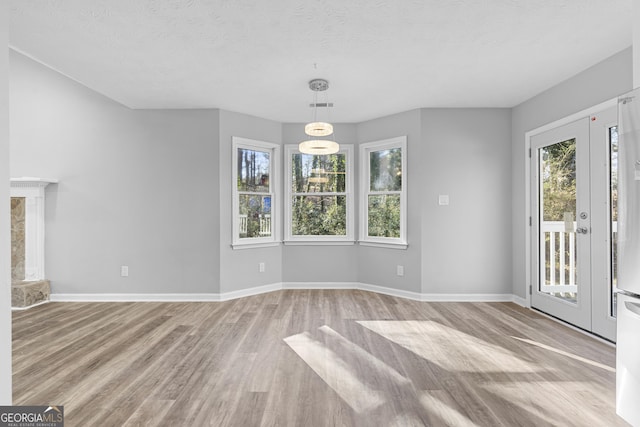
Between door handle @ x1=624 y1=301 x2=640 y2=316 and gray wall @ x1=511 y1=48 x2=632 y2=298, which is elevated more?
gray wall @ x1=511 y1=48 x2=632 y2=298

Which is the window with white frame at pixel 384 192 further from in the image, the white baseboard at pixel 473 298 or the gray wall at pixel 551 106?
the gray wall at pixel 551 106

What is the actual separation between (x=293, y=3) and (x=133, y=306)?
4.04 metres

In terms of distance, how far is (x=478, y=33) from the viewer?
2.72m

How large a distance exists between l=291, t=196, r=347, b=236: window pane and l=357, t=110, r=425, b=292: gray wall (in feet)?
2.30

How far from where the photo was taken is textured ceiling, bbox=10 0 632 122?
2406 millimetres

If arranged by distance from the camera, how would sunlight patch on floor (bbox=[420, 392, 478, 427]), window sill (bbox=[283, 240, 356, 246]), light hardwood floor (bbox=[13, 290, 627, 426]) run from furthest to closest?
window sill (bbox=[283, 240, 356, 246]) < light hardwood floor (bbox=[13, 290, 627, 426]) < sunlight patch on floor (bbox=[420, 392, 478, 427])

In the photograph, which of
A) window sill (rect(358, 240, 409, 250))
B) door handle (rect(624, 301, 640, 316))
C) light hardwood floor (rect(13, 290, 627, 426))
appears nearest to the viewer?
door handle (rect(624, 301, 640, 316))

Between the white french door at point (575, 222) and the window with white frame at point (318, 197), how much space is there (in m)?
2.59

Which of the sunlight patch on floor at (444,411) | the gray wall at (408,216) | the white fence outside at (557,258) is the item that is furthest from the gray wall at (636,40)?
the gray wall at (408,216)

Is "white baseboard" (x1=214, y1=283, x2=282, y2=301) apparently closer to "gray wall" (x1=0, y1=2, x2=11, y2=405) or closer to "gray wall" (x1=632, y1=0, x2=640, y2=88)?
"gray wall" (x1=0, y1=2, x2=11, y2=405)

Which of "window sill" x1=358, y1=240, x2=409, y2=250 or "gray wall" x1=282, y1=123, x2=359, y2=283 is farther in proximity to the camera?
"gray wall" x1=282, y1=123, x2=359, y2=283

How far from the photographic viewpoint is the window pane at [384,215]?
502cm

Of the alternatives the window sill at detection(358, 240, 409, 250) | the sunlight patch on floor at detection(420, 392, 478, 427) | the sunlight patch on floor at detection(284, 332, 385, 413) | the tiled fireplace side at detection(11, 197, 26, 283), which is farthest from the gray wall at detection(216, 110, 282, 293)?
the sunlight patch on floor at detection(420, 392, 478, 427)

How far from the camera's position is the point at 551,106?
151 inches
